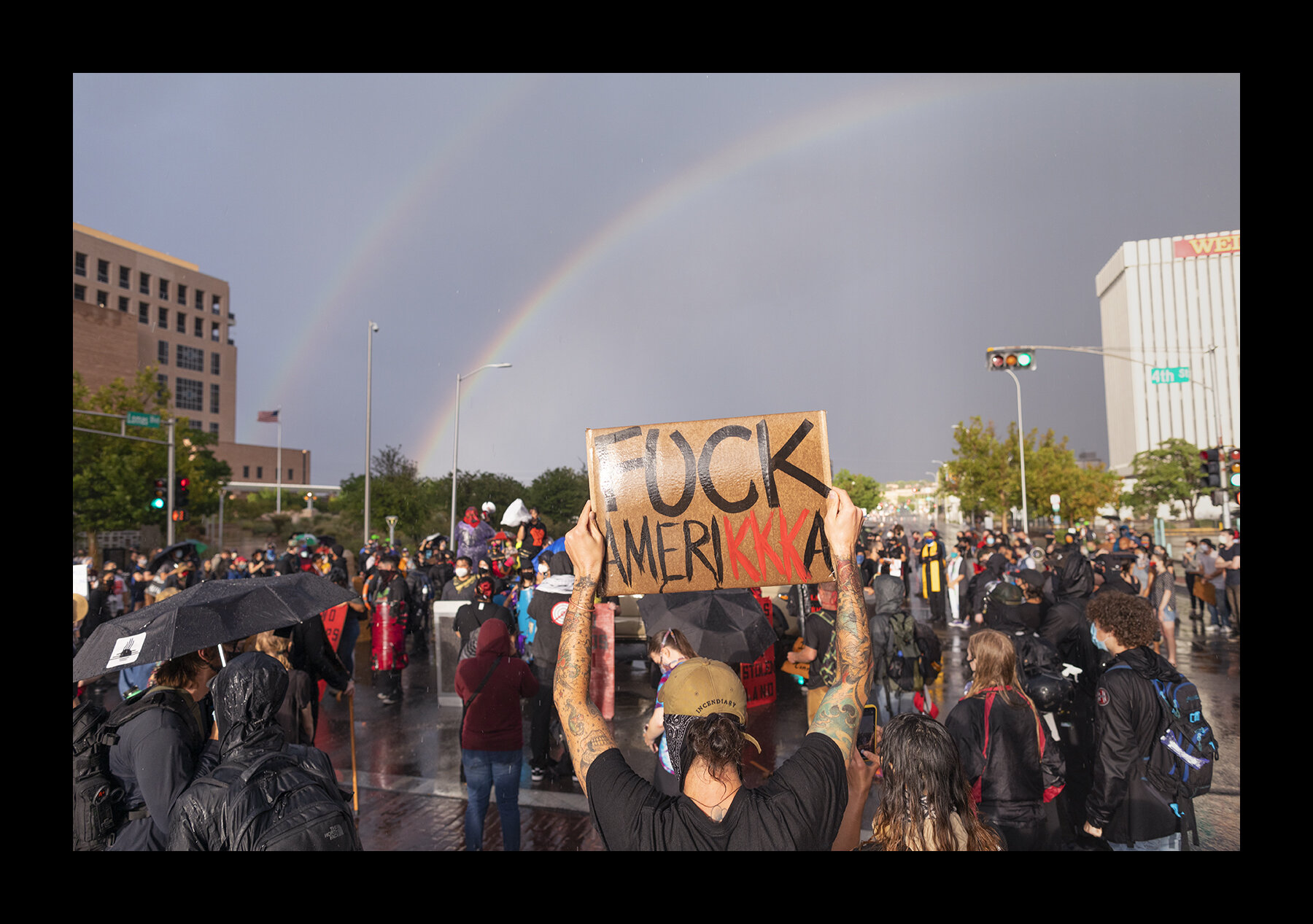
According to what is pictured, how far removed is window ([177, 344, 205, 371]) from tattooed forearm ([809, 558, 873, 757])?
84.0m

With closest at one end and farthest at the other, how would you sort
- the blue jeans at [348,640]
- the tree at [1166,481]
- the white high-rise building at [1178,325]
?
the blue jeans at [348,640], the tree at [1166,481], the white high-rise building at [1178,325]

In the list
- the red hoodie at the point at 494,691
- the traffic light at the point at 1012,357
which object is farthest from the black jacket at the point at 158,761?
the traffic light at the point at 1012,357

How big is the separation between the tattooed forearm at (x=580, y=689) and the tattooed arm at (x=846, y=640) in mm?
604

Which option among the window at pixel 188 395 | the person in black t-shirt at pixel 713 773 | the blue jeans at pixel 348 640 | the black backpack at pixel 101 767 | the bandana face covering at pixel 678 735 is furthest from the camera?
the window at pixel 188 395

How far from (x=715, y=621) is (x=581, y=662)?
3.94m

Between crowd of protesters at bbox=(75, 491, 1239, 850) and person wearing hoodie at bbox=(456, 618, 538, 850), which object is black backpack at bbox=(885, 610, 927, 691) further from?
person wearing hoodie at bbox=(456, 618, 538, 850)

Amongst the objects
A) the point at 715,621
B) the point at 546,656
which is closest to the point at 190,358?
the point at 546,656

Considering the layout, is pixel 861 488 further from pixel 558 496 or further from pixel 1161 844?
pixel 1161 844

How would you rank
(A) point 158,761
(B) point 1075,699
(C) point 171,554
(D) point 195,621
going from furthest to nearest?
(C) point 171,554 → (B) point 1075,699 → (D) point 195,621 → (A) point 158,761

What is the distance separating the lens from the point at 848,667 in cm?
232

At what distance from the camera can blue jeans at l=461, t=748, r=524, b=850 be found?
4891 mm

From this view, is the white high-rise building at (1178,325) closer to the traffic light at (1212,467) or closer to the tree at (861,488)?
the tree at (861,488)

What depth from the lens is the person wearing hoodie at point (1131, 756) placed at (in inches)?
139

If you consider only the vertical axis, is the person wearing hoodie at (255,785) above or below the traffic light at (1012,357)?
below
